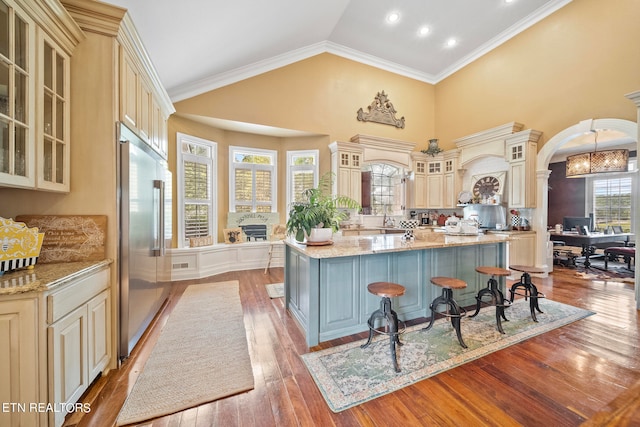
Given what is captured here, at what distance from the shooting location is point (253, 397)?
1.67 meters

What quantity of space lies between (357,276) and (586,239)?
6481mm

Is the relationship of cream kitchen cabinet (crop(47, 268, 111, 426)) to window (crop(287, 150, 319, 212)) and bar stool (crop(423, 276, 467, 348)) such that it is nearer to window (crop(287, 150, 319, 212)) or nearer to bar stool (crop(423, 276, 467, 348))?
bar stool (crop(423, 276, 467, 348))

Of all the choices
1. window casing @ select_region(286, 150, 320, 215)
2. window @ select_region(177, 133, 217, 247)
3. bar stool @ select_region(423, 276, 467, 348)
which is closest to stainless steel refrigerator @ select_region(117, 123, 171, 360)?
window @ select_region(177, 133, 217, 247)

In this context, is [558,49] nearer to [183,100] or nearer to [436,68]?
[436,68]

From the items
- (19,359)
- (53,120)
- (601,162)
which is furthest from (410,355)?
(601,162)

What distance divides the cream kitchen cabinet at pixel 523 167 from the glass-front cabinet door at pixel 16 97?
6858 mm

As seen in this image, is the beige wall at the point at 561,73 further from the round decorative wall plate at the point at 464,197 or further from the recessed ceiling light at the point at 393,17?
the recessed ceiling light at the point at 393,17

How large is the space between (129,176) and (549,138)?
6945mm

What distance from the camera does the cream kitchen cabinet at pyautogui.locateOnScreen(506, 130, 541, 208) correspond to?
485cm

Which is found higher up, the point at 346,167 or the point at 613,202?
the point at 346,167

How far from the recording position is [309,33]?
189 inches

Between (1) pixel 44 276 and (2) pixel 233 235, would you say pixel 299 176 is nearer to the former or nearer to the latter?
(2) pixel 233 235

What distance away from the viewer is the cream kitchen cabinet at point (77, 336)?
4.38 ft

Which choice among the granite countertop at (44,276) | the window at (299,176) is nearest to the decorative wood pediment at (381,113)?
the window at (299,176)
